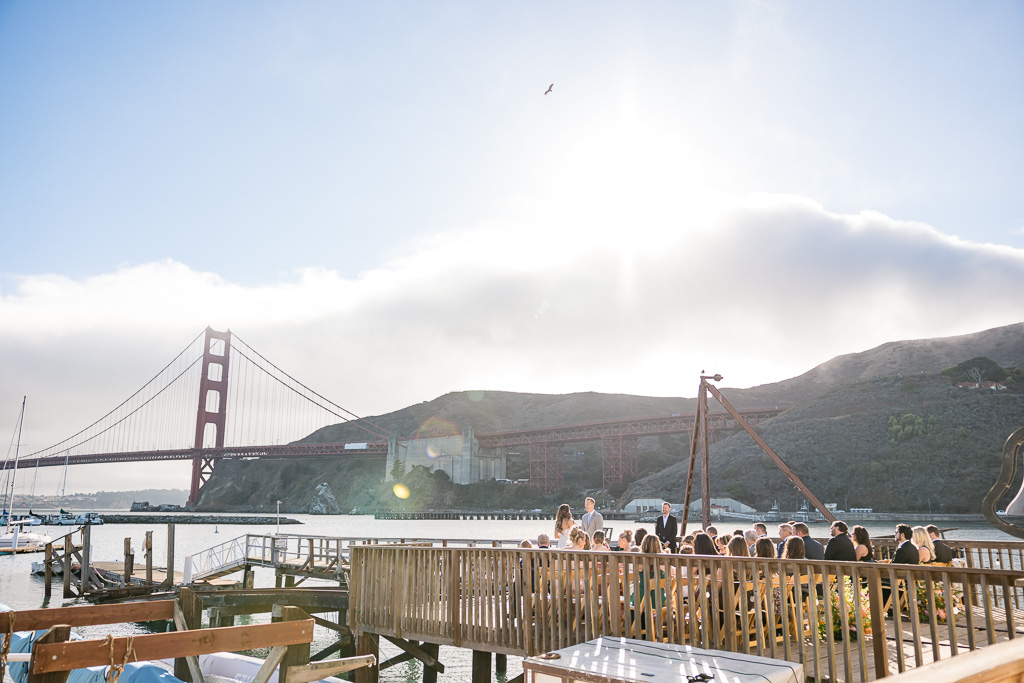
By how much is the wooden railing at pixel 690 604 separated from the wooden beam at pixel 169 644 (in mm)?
3387

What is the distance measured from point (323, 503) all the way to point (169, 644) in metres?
132

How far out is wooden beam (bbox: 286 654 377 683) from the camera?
4.51 m

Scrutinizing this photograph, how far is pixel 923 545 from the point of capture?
8.38m

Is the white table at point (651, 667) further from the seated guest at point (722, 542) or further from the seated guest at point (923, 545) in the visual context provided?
the seated guest at point (923, 545)

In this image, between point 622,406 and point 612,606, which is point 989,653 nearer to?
point 612,606

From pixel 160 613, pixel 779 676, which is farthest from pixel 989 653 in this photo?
pixel 160 613

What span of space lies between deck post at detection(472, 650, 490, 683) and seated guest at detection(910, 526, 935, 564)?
5742 mm

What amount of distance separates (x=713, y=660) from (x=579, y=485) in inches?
4989

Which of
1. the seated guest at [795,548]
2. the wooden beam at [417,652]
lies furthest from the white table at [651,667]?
the wooden beam at [417,652]

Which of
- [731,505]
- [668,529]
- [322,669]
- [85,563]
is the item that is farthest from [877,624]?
[731,505]

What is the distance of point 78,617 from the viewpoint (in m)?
4.87

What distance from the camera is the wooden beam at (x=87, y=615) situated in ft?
15.5

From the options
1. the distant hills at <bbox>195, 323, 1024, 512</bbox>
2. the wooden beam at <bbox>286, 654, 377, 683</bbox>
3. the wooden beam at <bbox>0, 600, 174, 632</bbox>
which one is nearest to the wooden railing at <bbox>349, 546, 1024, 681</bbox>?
the wooden beam at <bbox>286, 654, 377, 683</bbox>

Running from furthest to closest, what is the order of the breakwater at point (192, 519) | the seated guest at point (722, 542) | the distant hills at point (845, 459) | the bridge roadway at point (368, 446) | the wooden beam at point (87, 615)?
1. the breakwater at point (192, 519)
2. the bridge roadway at point (368, 446)
3. the distant hills at point (845, 459)
4. the seated guest at point (722, 542)
5. the wooden beam at point (87, 615)
